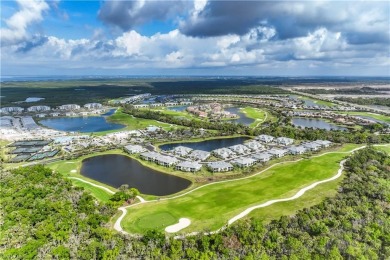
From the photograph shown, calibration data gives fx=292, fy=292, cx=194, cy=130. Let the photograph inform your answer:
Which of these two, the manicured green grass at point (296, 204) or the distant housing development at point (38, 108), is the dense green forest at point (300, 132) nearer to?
the manicured green grass at point (296, 204)

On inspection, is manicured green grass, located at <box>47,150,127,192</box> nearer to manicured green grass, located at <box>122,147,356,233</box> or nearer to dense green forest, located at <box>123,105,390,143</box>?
manicured green grass, located at <box>122,147,356,233</box>

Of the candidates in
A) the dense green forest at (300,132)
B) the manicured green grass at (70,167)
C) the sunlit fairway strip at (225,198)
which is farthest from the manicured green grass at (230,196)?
the dense green forest at (300,132)

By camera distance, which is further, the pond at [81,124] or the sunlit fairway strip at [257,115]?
the sunlit fairway strip at [257,115]

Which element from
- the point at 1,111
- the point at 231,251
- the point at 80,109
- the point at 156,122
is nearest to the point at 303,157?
the point at 231,251

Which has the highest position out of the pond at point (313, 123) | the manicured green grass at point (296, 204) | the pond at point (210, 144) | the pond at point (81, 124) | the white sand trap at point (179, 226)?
the pond at point (81, 124)

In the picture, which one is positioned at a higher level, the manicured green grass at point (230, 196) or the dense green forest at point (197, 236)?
the dense green forest at point (197, 236)

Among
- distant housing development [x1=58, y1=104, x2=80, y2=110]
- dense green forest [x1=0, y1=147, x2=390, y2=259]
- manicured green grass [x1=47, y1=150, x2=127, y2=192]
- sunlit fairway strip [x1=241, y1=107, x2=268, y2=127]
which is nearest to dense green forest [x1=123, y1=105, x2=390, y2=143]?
sunlit fairway strip [x1=241, y1=107, x2=268, y2=127]

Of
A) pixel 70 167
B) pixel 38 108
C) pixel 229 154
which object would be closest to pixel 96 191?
pixel 70 167
